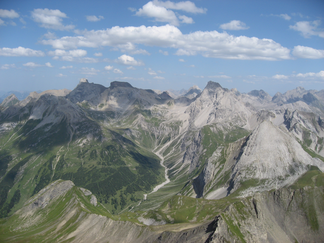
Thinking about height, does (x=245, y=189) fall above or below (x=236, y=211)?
below

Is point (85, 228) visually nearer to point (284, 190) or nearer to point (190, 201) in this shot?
point (190, 201)

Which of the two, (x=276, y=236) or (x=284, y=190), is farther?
(x=284, y=190)

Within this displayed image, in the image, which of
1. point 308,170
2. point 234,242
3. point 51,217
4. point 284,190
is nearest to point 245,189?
point 308,170

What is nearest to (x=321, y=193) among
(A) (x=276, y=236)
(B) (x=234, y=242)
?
(A) (x=276, y=236)

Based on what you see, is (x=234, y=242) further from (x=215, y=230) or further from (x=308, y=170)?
(x=308, y=170)

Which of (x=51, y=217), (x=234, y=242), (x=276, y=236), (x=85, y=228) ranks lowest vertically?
(x=51, y=217)

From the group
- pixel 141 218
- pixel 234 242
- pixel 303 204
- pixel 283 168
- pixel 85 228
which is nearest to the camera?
pixel 234 242

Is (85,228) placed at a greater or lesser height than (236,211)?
lesser

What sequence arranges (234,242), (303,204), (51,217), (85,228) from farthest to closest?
(51,217), (85,228), (303,204), (234,242)

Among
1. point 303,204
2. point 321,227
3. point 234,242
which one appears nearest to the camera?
point 234,242
